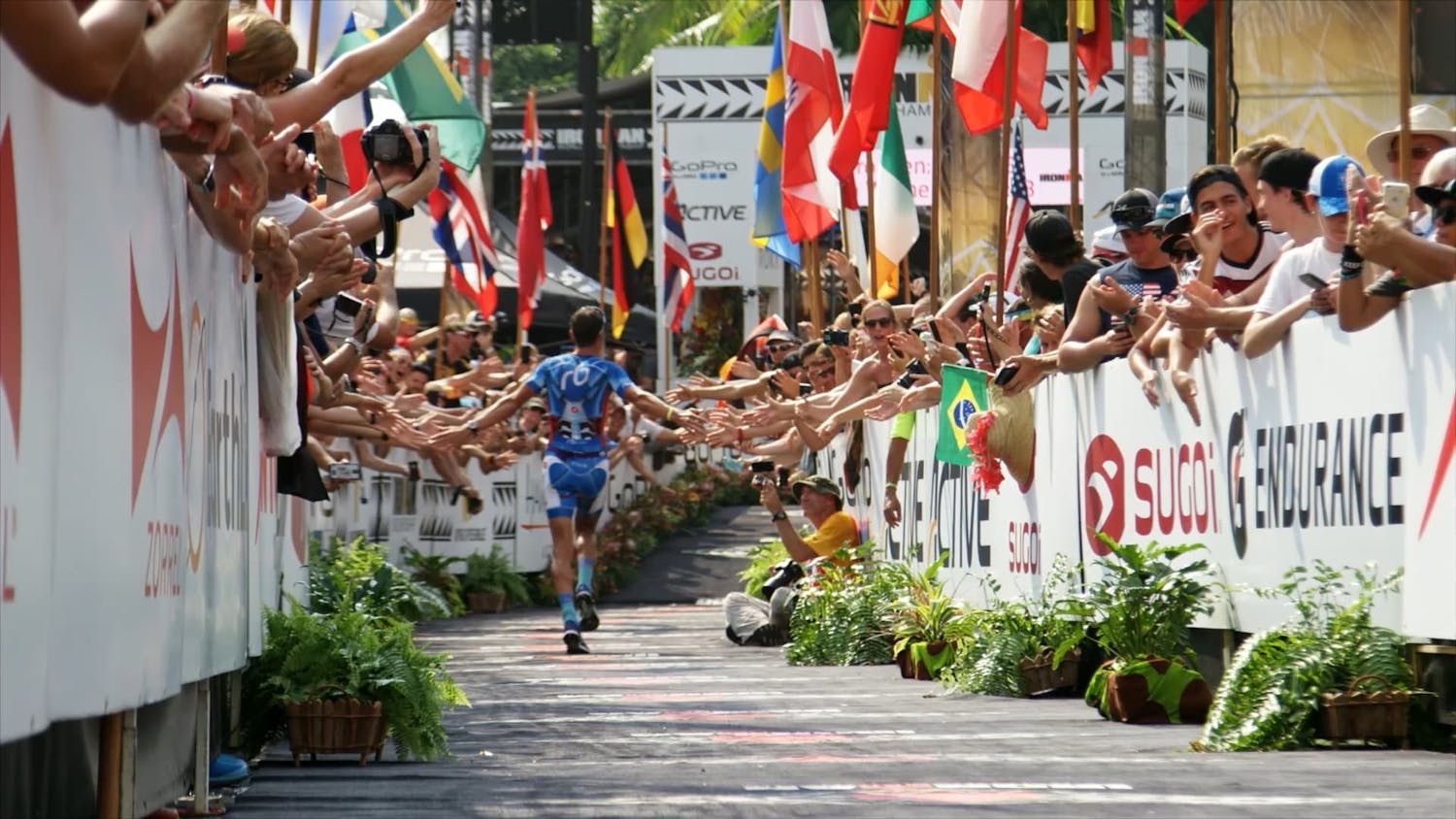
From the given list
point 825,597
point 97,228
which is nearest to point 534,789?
point 97,228

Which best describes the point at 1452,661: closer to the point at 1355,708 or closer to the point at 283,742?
the point at 1355,708

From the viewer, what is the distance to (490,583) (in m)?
25.6

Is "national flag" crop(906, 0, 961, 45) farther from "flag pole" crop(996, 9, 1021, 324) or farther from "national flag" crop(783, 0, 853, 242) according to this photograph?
"national flag" crop(783, 0, 853, 242)

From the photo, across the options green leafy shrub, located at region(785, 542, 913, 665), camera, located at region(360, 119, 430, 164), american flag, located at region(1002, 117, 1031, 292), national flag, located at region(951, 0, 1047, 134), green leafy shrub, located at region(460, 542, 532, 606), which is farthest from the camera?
green leafy shrub, located at region(460, 542, 532, 606)

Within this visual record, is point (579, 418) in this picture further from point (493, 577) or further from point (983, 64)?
point (493, 577)

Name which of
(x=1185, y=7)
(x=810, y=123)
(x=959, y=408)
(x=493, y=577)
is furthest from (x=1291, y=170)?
(x=493, y=577)

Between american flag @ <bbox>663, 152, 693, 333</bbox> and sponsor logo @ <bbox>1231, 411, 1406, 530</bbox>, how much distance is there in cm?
2998

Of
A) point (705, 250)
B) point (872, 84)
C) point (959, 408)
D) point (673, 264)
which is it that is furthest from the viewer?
point (705, 250)

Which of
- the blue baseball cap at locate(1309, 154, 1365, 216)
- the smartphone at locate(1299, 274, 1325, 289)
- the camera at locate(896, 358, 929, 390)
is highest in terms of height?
the blue baseball cap at locate(1309, 154, 1365, 216)

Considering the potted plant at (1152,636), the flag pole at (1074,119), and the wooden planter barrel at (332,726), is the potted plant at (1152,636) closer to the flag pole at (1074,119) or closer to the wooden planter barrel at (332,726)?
the wooden planter barrel at (332,726)

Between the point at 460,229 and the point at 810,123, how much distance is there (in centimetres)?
659

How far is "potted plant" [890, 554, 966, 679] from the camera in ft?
47.2

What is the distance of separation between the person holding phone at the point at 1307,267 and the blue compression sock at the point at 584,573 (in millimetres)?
9665

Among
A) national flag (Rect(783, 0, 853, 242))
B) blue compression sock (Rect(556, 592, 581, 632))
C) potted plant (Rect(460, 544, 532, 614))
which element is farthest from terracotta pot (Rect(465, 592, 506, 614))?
blue compression sock (Rect(556, 592, 581, 632))
